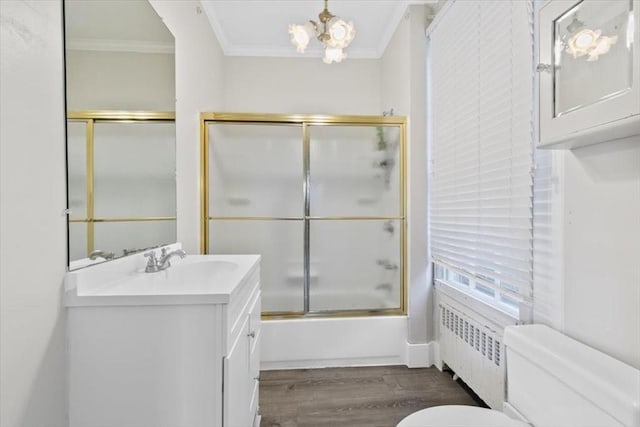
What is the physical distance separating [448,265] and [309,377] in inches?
48.8

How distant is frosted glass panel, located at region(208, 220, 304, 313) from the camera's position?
2.45 metres

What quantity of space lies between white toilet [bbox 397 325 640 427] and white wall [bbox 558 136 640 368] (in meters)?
0.08

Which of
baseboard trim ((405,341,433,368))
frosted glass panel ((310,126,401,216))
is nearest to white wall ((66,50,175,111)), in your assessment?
frosted glass panel ((310,126,401,216))

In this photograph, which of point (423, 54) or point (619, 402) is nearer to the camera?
point (619, 402)

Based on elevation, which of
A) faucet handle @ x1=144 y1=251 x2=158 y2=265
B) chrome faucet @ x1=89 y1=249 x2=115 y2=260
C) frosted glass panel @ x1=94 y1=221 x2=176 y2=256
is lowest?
faucet handle @ x1=144 y1=251 x2=158 y2=265

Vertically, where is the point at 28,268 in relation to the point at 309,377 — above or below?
above

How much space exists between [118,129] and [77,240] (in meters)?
0.53

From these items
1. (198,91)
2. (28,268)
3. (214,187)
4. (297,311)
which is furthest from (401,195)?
(28,268)

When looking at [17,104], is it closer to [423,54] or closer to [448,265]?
[448,265]

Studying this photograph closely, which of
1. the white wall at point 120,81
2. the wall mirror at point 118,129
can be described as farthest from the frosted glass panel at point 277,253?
the white wall at point 120,81

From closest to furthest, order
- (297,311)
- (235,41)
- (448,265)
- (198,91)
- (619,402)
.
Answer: (619,402) < (448,265) < (198,91) < (297,311) < (235,41)

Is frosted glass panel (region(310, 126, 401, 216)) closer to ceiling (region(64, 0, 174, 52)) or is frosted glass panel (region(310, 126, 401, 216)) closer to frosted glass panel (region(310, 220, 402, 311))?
frosted glass panel (region(310, 220, 402, 311))

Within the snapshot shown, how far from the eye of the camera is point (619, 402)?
2.43ft

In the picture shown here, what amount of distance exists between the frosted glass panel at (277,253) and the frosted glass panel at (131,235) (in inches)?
27.5
